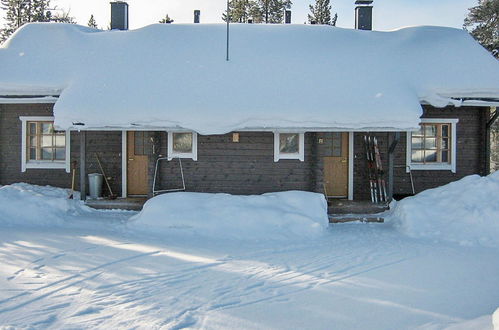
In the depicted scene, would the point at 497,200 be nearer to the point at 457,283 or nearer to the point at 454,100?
the point at 454,100

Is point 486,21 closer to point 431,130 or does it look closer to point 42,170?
point 431,130

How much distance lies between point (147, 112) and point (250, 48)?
4.03 m

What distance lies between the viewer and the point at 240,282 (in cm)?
560

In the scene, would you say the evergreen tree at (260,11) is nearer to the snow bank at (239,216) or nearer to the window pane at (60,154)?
the window pane at (60,154)

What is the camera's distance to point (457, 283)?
18.7ft

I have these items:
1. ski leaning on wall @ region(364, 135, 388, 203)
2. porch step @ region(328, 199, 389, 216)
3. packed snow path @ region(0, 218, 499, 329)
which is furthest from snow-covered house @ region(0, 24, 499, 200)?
packed snow path @ region(0, 218, 499, 329)

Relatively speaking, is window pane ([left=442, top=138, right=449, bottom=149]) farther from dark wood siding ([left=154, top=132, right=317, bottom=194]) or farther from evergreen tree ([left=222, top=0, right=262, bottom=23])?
evergreen tree ([left=222, top=0, right=262, bottom=23])

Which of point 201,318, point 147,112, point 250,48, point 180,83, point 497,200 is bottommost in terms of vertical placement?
point 201,318

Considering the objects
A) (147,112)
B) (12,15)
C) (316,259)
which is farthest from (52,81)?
(12,15)

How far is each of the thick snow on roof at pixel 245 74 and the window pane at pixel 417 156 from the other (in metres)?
1.82

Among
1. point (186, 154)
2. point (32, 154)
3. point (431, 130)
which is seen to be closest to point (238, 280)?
point (186, 154)

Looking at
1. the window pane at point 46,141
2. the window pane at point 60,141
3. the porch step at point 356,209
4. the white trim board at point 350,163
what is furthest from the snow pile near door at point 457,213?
the window pane at point 46,141

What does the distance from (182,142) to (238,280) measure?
6.04m

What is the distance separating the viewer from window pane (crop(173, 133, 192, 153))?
11.1 meters
